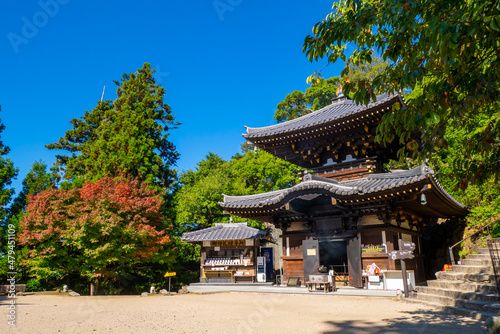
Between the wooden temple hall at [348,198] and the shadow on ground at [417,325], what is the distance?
4260mm

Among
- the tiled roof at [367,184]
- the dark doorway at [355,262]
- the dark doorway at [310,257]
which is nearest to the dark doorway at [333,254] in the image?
the dark doorway at [310,257]

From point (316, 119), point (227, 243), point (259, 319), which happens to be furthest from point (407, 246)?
point (227, 243)

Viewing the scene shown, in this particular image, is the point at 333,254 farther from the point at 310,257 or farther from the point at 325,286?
the point at 325,286

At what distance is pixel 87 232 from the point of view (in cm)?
1338

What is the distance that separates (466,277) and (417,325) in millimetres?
3603

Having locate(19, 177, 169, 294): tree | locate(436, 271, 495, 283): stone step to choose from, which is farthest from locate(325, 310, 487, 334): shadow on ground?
locate(19, 177, 169, 294): tree

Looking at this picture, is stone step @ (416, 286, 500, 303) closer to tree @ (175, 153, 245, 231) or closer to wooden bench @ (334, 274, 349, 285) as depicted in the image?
wooden bench @ (334, 274, 349, 285)

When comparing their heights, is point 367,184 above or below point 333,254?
above

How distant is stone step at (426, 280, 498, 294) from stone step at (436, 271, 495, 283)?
0.89 feet

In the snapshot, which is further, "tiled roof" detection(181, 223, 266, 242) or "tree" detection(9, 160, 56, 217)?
"tree" detection(9, 160, 56, 217)

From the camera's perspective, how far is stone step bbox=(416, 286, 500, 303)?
22.3 feet

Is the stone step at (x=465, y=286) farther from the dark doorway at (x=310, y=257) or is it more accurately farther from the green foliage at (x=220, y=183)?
the green foliage at (x=220, y=183)

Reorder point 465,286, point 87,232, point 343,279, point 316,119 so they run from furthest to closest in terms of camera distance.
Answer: point 316,119
point 87,232
point 343,279
point 465,286

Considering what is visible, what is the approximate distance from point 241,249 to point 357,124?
8.84 m
